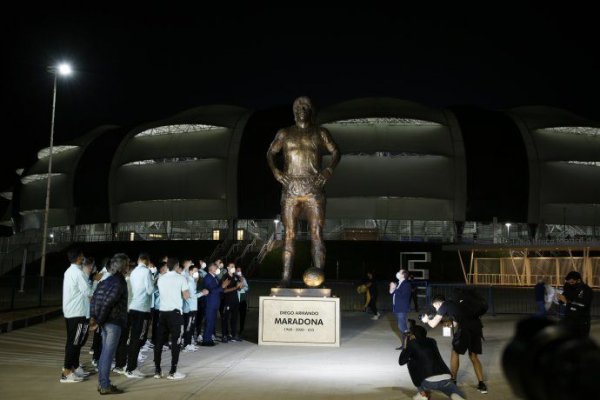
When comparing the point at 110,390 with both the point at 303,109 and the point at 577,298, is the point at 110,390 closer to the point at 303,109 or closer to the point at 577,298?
the point at 577,298

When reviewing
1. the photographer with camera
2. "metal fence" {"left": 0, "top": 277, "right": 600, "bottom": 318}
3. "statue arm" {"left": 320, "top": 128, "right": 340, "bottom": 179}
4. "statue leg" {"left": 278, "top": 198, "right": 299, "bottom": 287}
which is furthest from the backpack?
"metal fence" {"left": 0, "top": 277, "right": 600, "bottom": 318}

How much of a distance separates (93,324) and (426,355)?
4.23 meters

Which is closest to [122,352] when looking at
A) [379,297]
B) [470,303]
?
[470,303]

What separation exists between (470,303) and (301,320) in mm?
4955

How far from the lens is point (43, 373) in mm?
8922

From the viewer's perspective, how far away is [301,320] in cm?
1226

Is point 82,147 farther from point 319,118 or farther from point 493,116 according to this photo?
point 493,116

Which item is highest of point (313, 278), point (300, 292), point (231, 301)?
point (313, 278)

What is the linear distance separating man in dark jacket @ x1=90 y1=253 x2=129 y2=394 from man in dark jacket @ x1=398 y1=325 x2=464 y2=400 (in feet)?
12.1

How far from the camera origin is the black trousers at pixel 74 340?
8344 mm

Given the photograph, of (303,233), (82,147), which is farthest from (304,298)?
(82,147)

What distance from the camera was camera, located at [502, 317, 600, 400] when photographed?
1.21m

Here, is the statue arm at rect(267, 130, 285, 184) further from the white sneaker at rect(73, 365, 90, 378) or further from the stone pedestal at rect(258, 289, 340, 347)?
the white sneaker at rect(73, 365, 90, 378)

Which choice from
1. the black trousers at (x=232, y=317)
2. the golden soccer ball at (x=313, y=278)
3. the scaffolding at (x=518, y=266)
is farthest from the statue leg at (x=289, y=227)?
the scaffolding at (x=518, y=266)
